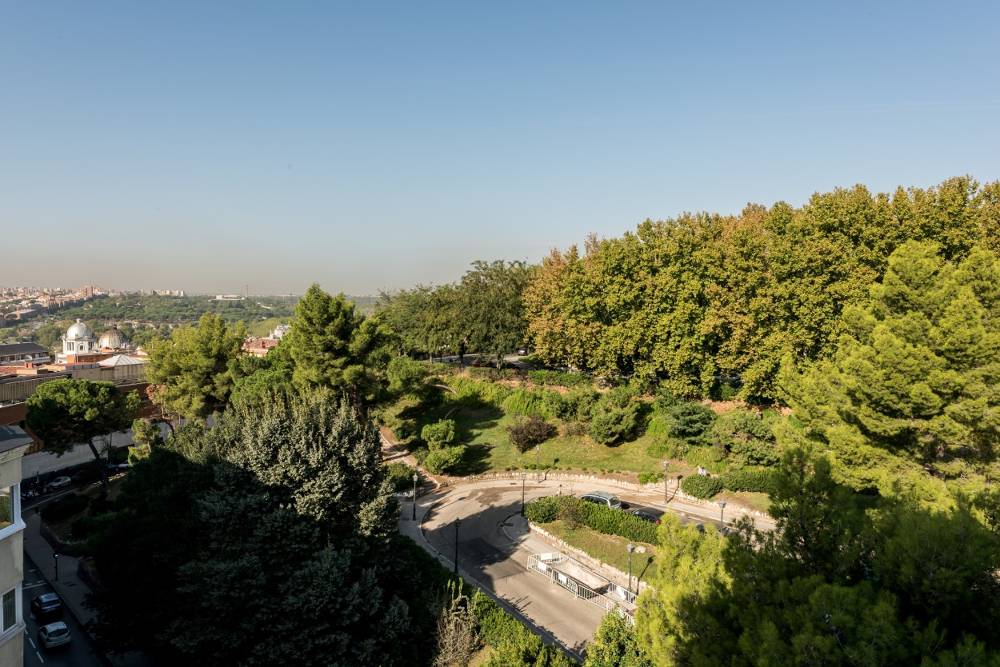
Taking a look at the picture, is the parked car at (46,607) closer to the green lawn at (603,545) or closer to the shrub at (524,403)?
the green lawn at (603,545)

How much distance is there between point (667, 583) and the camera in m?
10.7

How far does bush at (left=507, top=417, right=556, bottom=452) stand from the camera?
3856 cm

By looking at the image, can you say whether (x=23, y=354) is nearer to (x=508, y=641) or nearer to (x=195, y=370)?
(x=195, y=370)

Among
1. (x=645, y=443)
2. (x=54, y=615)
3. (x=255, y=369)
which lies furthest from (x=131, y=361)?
(x=645, y=443)

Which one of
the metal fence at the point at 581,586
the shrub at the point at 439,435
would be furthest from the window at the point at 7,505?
the shrub at the point at 439,435

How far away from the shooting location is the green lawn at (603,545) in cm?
2425

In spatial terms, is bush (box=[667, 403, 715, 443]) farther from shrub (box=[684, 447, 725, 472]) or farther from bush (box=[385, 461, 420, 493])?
bush (box=[385, 461, 420, 493])

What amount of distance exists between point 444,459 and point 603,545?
13094 mm

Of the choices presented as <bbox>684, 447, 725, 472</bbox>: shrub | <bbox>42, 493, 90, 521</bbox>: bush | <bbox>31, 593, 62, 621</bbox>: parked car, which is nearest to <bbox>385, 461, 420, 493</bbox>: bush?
<bbox>31, 593, 62, 621</bbox>: parked car

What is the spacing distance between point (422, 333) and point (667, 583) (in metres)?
46.0

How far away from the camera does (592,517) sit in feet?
89.2

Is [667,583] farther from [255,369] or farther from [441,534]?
[255,369]

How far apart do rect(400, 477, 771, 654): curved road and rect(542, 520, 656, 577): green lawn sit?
1142 millimetres

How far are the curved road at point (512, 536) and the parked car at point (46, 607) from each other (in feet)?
47.1
